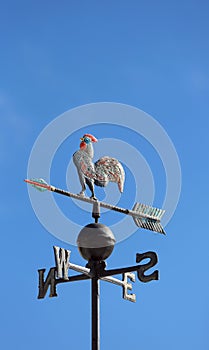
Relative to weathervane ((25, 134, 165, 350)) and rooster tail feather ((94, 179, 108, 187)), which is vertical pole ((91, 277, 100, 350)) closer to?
weathervane ((25, 134, 165, 350))

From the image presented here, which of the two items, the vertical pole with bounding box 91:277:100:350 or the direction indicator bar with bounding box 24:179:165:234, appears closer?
the vertical pole with bounding box 91:277:100:350

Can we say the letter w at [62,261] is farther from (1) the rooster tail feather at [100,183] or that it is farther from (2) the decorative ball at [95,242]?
(1) the rooster tail feather at [100,183]

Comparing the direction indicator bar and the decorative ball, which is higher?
the direction indicator bar

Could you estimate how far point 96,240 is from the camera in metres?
4.43

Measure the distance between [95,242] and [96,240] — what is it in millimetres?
21

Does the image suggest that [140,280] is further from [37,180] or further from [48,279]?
[37,180]

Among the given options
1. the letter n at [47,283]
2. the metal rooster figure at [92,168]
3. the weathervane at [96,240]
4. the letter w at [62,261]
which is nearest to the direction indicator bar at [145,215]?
the weathervane at [96,240]

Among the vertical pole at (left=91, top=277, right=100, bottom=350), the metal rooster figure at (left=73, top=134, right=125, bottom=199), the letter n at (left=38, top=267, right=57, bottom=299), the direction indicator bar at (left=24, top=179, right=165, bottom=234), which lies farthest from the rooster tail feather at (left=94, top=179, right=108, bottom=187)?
the vertical pole at (left=91, top=277, right=100, bottom=350)

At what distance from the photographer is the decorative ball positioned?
14.5 ft

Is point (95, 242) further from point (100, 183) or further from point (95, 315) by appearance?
point (100, 183)

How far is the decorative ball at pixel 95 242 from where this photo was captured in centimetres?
443

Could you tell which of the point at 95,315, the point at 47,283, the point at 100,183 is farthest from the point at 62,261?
the point at 100,183

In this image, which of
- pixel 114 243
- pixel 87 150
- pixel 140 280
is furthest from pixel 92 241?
pixel 87 150

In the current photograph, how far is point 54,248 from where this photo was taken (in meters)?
4.68
